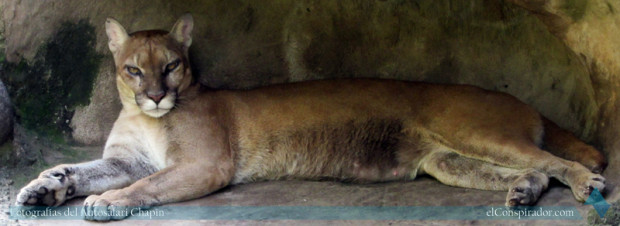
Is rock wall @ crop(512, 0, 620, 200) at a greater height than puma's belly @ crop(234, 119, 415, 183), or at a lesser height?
greater

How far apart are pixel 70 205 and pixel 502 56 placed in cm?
358

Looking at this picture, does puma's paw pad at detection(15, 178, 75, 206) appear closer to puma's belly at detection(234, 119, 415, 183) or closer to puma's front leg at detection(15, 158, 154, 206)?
puma's front leg at detection(15, 158, 154, 206)

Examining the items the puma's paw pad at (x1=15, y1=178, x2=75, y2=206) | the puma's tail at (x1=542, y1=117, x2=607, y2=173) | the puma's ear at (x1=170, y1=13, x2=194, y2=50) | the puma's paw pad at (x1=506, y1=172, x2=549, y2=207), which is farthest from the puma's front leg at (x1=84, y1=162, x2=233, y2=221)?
the puma's tail at (x1=542, y1=117, x2=607, y2=173)

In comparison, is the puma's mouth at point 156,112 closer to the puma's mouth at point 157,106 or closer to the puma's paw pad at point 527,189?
the puma's mouth at point 157,106

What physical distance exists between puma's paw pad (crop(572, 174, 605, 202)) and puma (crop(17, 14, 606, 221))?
0.31m

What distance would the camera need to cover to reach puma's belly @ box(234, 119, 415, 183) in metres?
5.43

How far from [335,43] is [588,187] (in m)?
2.61

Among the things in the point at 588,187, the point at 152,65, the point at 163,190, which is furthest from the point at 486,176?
the point at 152,65

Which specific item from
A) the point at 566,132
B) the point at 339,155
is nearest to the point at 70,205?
the point at 339,155

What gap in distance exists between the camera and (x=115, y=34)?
5.52 m

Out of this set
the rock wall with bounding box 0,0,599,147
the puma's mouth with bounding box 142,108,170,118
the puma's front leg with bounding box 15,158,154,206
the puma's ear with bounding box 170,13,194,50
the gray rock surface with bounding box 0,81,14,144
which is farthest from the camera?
the rock wall with bounding box 0,0,599,147

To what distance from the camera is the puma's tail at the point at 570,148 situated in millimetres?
4934

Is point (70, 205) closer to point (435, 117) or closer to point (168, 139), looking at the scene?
point (168, 139)

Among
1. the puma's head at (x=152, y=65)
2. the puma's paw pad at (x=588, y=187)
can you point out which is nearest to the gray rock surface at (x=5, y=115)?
the puma's head at (x=152, y=65)
